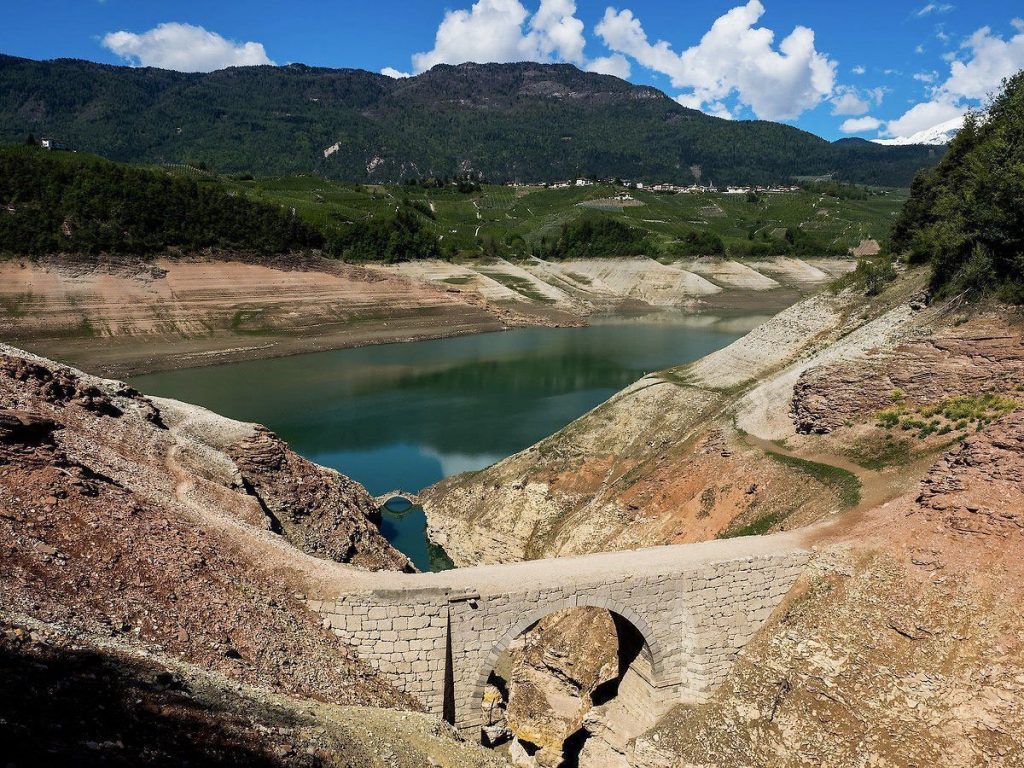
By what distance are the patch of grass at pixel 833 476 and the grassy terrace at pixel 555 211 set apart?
88233mm

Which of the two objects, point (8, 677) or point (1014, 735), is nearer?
point (8, 677)

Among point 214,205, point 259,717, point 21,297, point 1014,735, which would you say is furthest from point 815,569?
point 214,205

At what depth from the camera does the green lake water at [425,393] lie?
38.6 meters

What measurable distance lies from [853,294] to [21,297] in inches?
2800

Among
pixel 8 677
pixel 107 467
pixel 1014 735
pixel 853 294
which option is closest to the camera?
pixel 8 677

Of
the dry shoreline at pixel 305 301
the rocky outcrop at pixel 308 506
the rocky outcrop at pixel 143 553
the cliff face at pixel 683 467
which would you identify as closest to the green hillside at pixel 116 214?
the dry shoreline at pixel 305 301

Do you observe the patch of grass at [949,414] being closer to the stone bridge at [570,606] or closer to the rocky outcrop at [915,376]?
the rocky outcrop at [915,376]

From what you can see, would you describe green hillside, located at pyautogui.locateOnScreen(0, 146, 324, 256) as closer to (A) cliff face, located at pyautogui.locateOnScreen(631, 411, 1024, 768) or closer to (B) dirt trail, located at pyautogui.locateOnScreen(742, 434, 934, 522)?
(B) dirt trail, located at pyautogui.locateOnScreen(742, 434, 934, 522)

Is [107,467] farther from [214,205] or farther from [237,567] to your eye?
[214,205]

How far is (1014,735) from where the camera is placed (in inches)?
484

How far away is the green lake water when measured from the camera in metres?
38.6

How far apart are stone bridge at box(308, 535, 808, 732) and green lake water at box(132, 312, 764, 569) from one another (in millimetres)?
13646

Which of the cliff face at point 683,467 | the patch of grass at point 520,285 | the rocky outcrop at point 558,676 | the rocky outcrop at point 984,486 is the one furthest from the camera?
the patch of grass at point 520,285

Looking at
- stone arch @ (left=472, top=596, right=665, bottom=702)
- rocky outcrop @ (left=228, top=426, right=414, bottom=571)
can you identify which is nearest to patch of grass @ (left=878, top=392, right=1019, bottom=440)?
stone arch @ (left=472, top=596, right=665, bottom=702)
